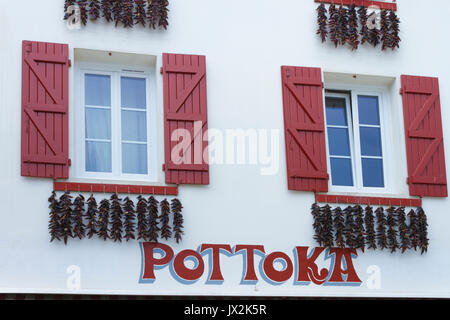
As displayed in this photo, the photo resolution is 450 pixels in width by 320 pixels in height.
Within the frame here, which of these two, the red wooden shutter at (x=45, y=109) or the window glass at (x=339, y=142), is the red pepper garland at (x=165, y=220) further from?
the window glass at (x=339, y=142)

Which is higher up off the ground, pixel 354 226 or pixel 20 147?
pixel 20 147

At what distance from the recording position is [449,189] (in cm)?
1256

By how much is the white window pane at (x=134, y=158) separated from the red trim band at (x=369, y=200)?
194 cm

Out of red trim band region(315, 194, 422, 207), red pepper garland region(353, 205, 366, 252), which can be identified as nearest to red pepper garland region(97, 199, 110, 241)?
red trim band region(315, 194, 422, 207)

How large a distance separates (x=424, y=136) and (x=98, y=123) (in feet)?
12.3

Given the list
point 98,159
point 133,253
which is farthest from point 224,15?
point 133,253

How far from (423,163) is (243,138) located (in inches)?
83.6

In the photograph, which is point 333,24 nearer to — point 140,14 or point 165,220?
point 140,14

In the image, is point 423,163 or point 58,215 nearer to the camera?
point 58,215

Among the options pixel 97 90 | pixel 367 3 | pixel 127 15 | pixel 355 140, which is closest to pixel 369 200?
pixel 355 140

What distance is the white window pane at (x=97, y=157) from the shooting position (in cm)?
1177

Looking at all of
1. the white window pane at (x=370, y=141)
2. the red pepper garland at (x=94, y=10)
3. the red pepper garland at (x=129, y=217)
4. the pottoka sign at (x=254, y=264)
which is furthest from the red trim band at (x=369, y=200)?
the red pepper garland at (x=94, y=10)

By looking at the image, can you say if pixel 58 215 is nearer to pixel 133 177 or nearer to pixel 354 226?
pixel 133 177

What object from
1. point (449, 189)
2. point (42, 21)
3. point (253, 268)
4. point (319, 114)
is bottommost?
point (253, 268)
